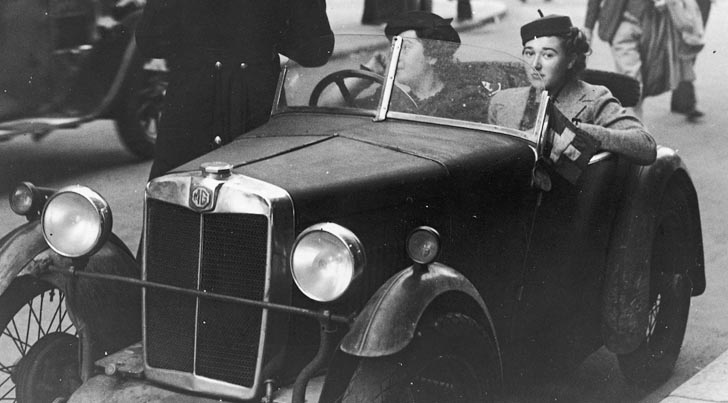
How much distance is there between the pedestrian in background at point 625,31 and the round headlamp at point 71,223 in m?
6.47

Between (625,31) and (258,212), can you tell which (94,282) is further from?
(625,31)

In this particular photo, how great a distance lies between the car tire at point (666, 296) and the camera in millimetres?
5105

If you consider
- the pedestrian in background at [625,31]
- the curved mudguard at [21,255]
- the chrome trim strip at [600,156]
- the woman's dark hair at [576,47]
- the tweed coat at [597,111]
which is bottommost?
the pedestrian in background at [625,31]

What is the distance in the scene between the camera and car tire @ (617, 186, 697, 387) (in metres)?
5.11

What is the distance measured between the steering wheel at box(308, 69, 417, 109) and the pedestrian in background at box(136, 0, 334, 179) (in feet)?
1.28

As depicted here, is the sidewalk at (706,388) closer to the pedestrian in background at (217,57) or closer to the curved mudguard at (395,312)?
the curved mudguard at (395,312)

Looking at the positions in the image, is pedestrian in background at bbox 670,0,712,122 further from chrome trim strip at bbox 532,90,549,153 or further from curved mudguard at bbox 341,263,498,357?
curved mudguard at bbox 341,263,498,357

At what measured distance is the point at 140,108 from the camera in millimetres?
9727

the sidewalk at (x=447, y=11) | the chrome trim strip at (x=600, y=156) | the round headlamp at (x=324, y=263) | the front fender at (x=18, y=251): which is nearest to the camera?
the round headlamp at (x=324, y=263)

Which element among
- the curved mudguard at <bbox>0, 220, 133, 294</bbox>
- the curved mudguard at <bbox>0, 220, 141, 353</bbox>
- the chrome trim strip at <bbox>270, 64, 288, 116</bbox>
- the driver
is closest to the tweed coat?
the driver

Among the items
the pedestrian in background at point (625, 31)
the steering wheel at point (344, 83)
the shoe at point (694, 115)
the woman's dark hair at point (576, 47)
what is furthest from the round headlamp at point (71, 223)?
the shoe at point (694, 115)

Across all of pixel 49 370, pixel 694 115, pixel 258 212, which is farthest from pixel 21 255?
pixel 694 115

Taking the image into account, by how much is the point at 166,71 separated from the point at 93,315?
611 cm

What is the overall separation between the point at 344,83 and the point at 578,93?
3.47 feet
